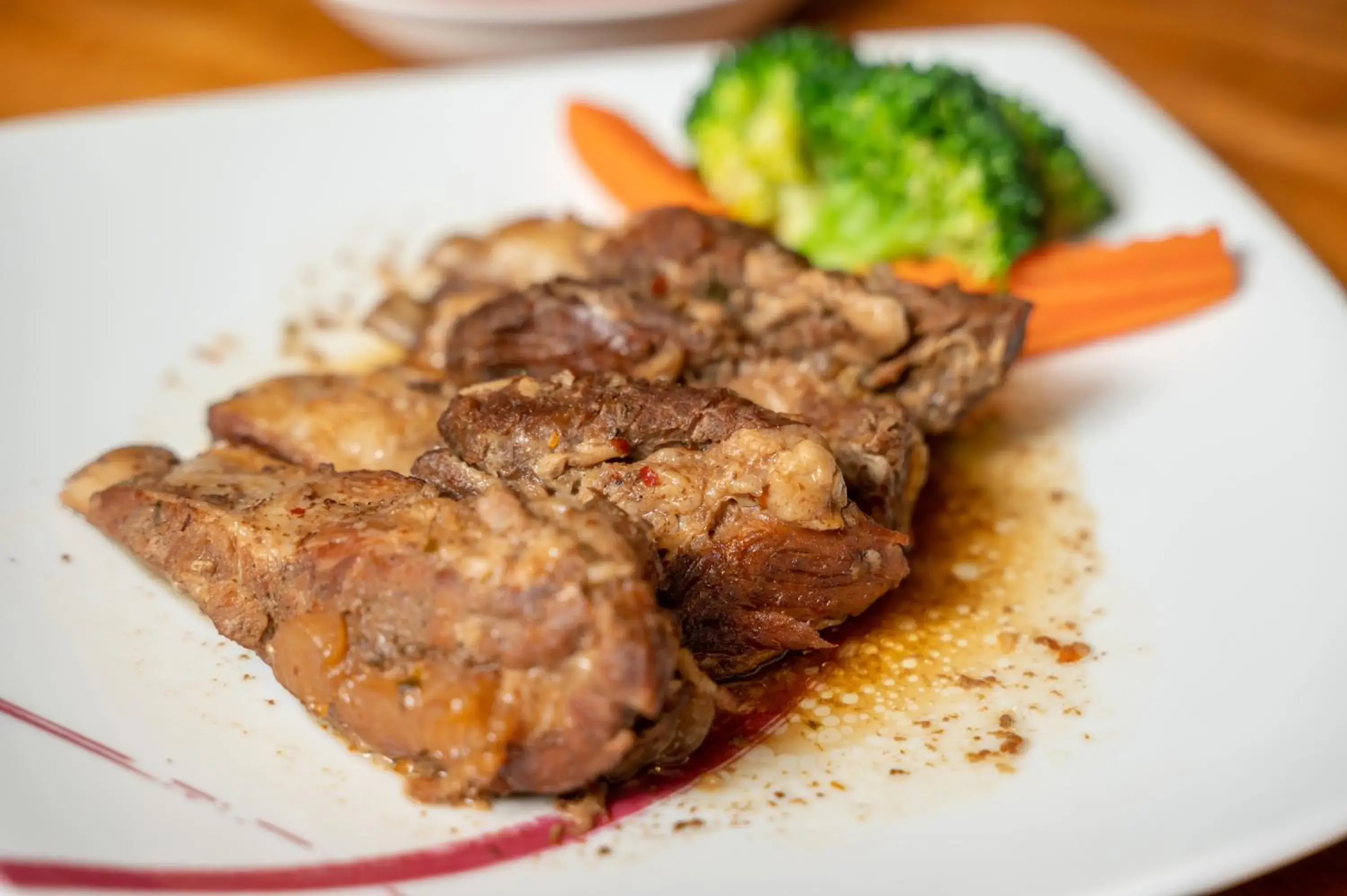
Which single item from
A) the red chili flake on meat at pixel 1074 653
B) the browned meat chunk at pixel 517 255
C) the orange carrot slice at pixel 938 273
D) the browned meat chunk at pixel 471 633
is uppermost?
the browned meat chunk at pixel 517 255

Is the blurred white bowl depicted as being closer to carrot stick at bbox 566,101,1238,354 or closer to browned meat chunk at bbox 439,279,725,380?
carrot stick at bbox 566,101,1238,354

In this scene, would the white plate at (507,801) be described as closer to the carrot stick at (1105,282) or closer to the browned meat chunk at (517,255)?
the carrot stick at (1105,282)

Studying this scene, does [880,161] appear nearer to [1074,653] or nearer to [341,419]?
[1074,653]

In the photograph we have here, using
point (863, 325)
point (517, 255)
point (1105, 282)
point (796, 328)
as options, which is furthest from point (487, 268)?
point (1105, 282)

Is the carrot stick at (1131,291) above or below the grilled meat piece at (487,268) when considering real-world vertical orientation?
below

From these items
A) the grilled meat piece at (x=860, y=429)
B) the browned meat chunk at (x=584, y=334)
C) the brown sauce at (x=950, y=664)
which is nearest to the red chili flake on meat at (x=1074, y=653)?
the brown sauce at (x=950, y=664)

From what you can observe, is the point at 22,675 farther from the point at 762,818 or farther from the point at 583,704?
the point at 762,818

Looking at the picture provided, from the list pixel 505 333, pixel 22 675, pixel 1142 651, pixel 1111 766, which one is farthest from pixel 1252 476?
pixel 22 675
